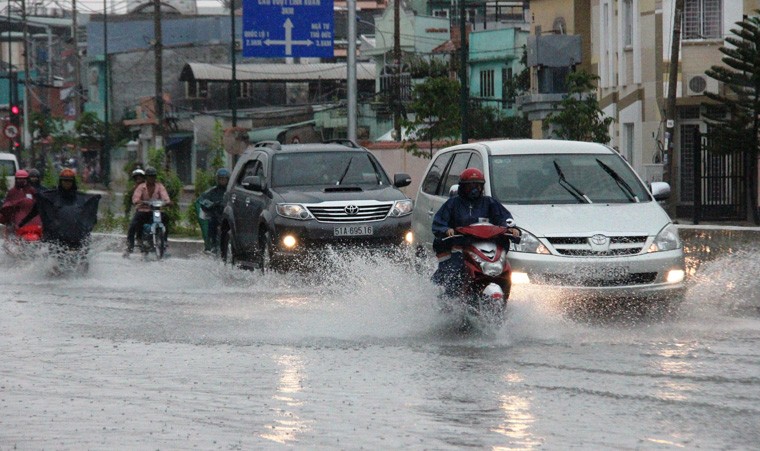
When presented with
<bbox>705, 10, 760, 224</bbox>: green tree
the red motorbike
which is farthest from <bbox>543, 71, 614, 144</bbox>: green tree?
the red motorbike

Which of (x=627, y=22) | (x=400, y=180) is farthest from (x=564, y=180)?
(x=627, y=22)

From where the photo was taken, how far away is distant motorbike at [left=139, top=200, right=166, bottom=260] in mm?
25938

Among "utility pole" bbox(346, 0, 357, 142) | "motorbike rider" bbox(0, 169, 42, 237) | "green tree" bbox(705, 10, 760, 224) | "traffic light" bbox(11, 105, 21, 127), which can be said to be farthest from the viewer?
"traffic light" bbox(11, 105, 21, 127)

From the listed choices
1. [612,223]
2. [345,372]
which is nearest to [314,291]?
[612,223]

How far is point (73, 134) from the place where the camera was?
91000mm

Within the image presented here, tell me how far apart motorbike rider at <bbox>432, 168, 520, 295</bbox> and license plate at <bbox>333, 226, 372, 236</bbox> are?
226 inches

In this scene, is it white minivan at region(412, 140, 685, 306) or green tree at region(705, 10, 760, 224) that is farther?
green tree at region(705, 10, 760, 224)

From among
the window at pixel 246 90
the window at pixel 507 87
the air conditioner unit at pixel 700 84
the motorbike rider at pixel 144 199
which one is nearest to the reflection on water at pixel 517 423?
the motorbike rider at pixel 144 199

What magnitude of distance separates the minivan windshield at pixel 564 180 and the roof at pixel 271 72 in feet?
205

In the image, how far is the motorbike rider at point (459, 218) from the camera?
1288 centimetres

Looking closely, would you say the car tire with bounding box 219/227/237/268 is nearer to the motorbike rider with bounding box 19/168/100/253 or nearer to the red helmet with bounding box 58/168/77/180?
the motorbike rider with bounding box 19/168/100/253

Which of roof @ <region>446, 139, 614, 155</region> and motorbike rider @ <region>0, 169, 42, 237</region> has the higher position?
roof @ <region>446, 139, 614, 155</region>

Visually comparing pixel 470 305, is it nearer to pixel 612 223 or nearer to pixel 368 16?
pixel 612 223

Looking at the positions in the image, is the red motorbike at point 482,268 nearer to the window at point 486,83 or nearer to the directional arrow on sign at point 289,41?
the directional arrow on sign at point 289,41
